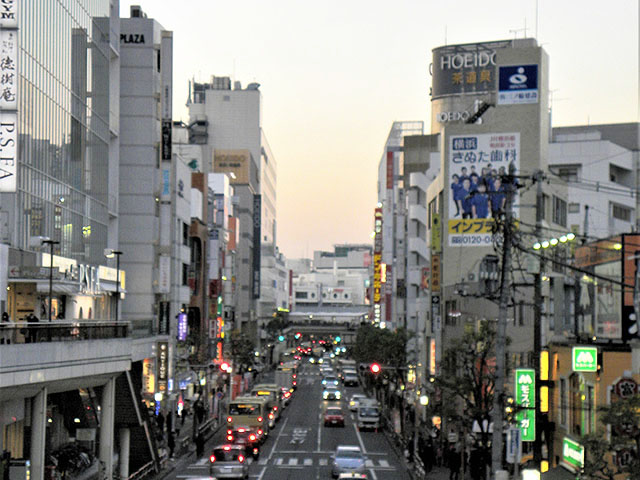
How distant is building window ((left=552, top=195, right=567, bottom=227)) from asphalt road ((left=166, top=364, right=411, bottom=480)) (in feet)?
59.8

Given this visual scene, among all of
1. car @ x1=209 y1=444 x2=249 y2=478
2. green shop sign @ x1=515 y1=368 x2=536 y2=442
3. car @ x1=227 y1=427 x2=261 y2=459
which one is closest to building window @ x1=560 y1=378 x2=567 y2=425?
green shop sign @ x1=515 y1=368 x2=536 y2=442

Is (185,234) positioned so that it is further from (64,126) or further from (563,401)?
(563,401)

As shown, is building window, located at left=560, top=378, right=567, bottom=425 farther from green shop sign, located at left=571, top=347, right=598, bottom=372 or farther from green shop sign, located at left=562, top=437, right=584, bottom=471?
green shop sign, located at left=571, top=347, right=598, bottom=372

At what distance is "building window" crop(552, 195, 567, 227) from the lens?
249 ft

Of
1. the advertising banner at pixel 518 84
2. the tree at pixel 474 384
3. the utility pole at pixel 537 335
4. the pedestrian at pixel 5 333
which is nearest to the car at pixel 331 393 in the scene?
the advertising banner at pixel 518 84

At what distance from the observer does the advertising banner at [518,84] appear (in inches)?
2830

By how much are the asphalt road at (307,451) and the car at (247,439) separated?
0.61m

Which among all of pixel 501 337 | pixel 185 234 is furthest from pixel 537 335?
pixel 185 234

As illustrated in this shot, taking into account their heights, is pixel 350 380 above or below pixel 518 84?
below

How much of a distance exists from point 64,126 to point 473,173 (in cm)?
2686

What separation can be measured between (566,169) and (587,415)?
189ft

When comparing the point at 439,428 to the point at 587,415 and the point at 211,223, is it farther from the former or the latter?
the point at 211,223

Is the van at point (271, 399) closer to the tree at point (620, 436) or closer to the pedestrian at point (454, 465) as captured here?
the pedestrian at point (454, 465)

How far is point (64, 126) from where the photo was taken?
186 feet
